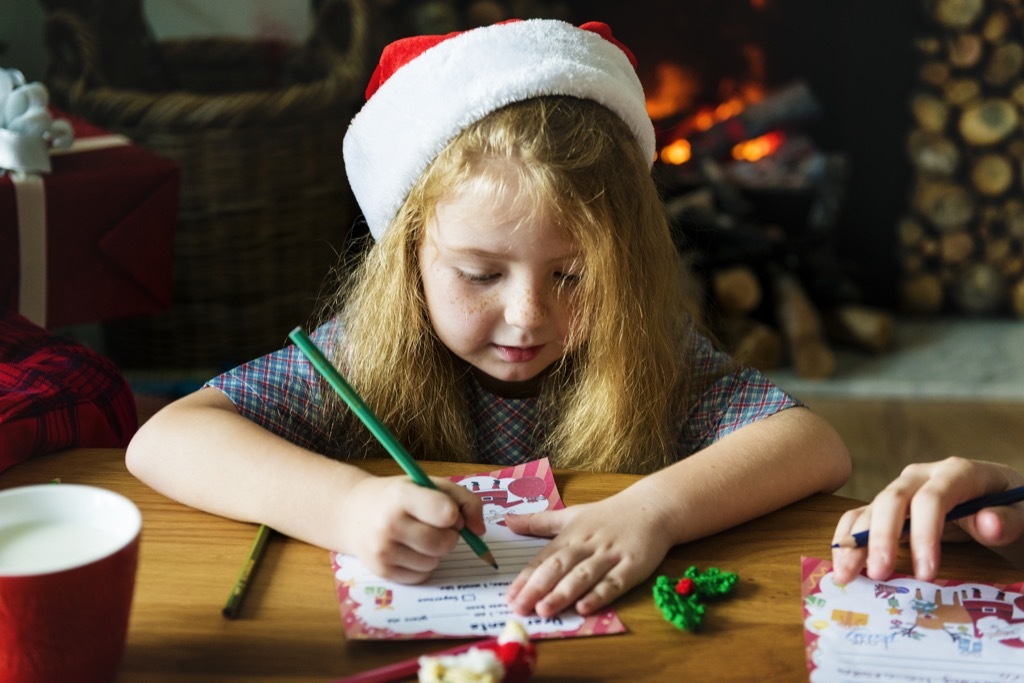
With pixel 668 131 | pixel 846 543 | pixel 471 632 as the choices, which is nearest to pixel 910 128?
pixel 668 131

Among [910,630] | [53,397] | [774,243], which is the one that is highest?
[53,397]

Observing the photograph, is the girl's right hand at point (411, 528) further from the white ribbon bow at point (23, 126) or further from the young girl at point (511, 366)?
the white ribbon bow at point (23, 126)

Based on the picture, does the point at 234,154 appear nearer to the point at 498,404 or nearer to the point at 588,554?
the point at 498,404

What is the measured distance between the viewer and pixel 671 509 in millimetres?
820

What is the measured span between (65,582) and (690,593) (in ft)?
1.26

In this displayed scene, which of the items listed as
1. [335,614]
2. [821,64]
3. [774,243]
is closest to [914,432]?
[774,243]

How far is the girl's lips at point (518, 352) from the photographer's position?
3.37ft

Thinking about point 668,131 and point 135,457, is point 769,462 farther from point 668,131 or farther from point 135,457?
point 668,131

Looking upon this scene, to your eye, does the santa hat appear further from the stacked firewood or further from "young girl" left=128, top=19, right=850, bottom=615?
the stacked firewood

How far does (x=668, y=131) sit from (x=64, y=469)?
215 centimetres

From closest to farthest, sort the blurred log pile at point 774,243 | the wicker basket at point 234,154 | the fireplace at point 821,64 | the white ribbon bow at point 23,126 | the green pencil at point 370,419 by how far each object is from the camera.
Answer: the green pencil at point 370,419
the white ribbon bow at point 23,126
the wicker basket at point 234,154
the blurred log pile at point 774,243
the fireplace at point 821,64

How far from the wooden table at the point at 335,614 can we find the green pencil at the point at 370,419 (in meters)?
0.09

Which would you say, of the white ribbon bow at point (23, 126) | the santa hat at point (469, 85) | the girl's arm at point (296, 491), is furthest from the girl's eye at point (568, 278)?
the white ribbon bow at point (23, 126)

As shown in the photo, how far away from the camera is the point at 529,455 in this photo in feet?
3.85
